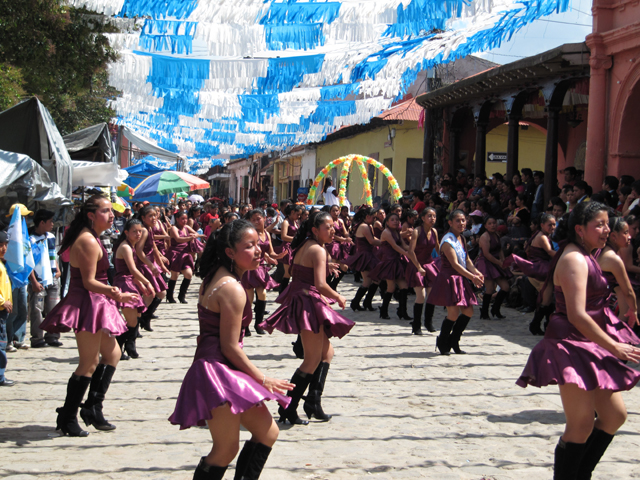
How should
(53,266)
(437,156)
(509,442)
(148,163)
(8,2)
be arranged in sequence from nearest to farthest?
1. (509,442)
2. (53,266)
3. (8,2)
4. (437,156)
5. (148,163)

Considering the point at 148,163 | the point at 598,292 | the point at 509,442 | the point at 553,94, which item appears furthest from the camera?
the point at 148,163

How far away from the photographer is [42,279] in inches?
327

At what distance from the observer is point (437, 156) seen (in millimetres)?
22188

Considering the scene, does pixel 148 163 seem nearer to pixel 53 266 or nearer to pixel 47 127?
pixel 47 127

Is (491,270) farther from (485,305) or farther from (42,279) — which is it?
(42,279)

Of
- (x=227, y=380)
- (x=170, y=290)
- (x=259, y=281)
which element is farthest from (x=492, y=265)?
(x=227, y=380)

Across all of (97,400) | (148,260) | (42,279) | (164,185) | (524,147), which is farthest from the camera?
(524,147)

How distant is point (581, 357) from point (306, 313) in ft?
8.10

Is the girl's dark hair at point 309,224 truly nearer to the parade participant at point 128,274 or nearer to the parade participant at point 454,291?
the parade participant at point 128,274

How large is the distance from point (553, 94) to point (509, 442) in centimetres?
1162

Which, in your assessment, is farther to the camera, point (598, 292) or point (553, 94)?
point (553, 94)

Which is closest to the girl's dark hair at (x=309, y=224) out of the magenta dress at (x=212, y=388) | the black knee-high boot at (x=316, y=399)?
the black knee-high boot at (x=316, y=399)

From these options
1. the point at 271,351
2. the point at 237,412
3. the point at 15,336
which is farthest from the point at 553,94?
the point at 237,412

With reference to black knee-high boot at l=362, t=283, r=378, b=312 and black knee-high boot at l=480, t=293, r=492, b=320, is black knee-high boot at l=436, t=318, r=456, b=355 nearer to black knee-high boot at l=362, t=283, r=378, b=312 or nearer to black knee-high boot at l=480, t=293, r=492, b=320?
black knee-high boot at l=480, t=293, r=492, b=320
